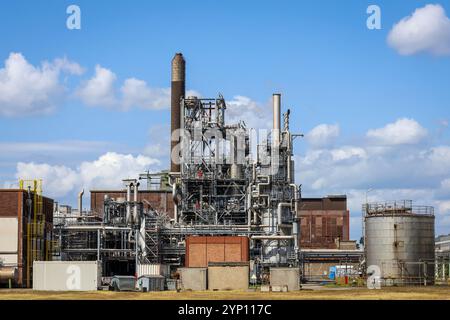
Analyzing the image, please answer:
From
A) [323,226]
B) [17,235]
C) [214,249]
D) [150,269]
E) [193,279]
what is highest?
[323,226]

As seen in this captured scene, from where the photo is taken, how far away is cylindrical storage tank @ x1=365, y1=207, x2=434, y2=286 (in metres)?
80.6

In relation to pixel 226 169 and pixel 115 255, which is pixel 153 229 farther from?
pixel 226 169

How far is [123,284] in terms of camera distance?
6844 cm

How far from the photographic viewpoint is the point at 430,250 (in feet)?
271

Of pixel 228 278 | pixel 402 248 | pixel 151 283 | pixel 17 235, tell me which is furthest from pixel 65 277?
pixel 402 248

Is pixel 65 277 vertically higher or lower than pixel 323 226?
lower

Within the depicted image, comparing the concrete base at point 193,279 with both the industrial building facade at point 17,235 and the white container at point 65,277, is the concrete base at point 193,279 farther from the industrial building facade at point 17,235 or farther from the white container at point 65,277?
the industrial building facade at point 17,235

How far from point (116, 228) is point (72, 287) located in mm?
16581

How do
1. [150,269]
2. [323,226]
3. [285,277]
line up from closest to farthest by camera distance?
[285,277], [150,269], [323,226]

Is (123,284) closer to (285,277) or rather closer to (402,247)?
(285,277)

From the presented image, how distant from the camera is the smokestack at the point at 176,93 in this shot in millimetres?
103125

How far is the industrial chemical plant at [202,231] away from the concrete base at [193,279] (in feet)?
0.31

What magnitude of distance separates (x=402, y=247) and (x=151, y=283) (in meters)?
24.9
